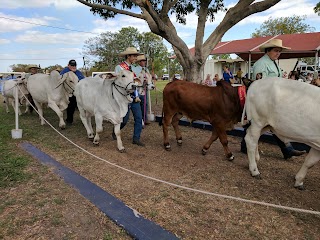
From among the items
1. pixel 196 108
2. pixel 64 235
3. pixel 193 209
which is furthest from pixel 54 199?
pixel 196 108

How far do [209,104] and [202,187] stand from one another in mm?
1607

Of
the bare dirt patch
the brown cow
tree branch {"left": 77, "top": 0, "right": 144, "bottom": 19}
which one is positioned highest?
tree branch {"left": 77, "top": 0, "right": 144, "bottom": 19}

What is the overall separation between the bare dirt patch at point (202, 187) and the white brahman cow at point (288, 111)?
553mm

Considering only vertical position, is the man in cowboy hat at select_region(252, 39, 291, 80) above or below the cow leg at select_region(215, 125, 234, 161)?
above

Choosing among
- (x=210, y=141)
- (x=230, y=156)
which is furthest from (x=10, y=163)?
(x=230, y=156)

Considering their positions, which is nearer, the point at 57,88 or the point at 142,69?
the point at 142,69

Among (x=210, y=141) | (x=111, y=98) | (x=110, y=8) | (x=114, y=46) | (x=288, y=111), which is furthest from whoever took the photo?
(x=114, y=46)

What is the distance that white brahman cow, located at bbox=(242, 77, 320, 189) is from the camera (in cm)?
344

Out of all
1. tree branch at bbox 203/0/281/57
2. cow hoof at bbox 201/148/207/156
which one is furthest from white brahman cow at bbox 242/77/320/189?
tree branch at bbox 203/0/281/57

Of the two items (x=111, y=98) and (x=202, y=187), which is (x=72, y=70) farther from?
(x=202, y=187)

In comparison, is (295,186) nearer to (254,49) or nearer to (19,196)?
(19,196)

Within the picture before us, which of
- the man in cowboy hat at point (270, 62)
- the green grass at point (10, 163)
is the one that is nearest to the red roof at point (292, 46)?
the man in cowboy hat at point (270, 62)

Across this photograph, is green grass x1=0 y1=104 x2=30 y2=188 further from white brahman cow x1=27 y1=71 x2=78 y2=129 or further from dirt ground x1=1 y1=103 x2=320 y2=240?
white brahman cow x1=27 y1=71 x2=78 y2=129

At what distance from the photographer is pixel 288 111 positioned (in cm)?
357
